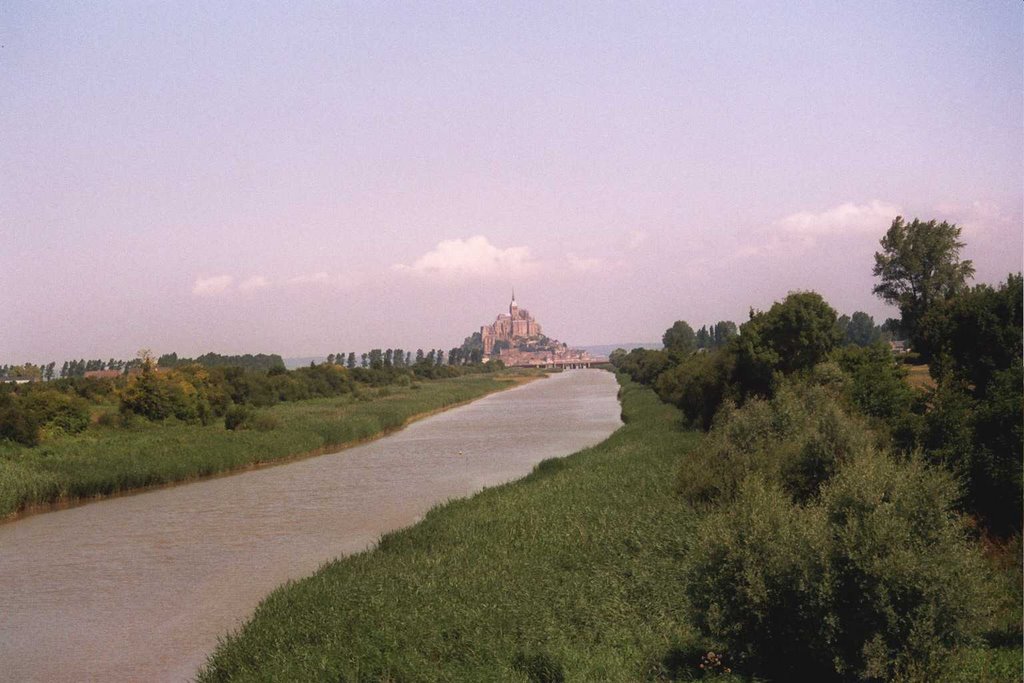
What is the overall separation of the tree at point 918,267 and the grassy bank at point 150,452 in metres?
30.6

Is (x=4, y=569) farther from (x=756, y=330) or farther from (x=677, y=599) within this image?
(x=756, y=330)

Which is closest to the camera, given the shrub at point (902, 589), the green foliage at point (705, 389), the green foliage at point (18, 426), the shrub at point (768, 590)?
the shrub at point (902, 589)

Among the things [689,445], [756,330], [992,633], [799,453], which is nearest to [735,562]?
[992,633]

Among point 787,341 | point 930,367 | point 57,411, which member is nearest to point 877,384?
point 930,367

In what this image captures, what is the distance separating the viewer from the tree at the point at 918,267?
166 ft

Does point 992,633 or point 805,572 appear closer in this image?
point 805,572

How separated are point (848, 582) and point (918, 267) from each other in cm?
4624

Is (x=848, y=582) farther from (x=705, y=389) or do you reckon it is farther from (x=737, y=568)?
(x=705, y=389)

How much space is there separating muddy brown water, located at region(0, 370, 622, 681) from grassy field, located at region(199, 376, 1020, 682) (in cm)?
176

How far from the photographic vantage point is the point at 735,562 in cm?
1052

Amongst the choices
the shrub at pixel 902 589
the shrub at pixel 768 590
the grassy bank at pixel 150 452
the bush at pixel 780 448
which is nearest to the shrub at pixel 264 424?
the grassy bank at pixel 150 452

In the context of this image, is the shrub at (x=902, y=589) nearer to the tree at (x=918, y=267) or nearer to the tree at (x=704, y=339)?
the tree at (x=918, y=267)

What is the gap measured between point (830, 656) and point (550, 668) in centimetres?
331

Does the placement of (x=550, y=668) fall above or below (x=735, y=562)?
below
